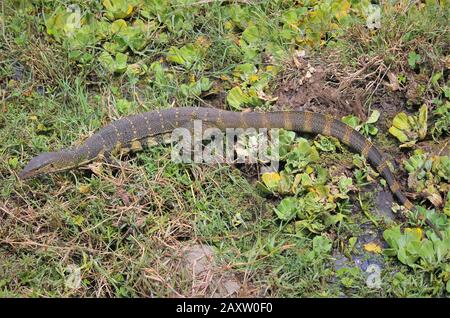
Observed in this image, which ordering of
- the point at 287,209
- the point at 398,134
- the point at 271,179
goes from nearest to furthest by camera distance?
the point at 287,209, the point at 271,179, the point at 398,134

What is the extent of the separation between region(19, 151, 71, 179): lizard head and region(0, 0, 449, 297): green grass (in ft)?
0.37

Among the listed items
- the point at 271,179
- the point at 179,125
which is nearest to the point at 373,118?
the point at 271,179

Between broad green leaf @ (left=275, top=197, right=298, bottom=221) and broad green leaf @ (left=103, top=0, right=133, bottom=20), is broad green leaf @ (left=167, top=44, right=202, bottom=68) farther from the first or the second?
broad green leaf @ (left=275, top=197, right=298, bottom=221)

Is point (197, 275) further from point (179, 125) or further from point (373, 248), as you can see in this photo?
point (179, 125)

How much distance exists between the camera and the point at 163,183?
18.2 ft

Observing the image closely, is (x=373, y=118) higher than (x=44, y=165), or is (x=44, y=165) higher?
(x=373, y=118)

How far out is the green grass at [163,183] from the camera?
495 cm

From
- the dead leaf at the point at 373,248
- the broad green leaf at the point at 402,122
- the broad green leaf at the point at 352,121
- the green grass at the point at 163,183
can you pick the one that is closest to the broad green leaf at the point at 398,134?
the broad green leaf at the point at 402,122

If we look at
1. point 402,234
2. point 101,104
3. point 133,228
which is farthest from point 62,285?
point 402,234

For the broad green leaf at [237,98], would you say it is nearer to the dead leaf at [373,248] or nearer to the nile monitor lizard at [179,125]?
the nile monitor lizard at [179,125]

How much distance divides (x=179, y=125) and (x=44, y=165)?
1.27m

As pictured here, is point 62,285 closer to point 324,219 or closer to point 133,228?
point 133,228

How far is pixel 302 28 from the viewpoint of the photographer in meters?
6.56

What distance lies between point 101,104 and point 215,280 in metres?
2.27
